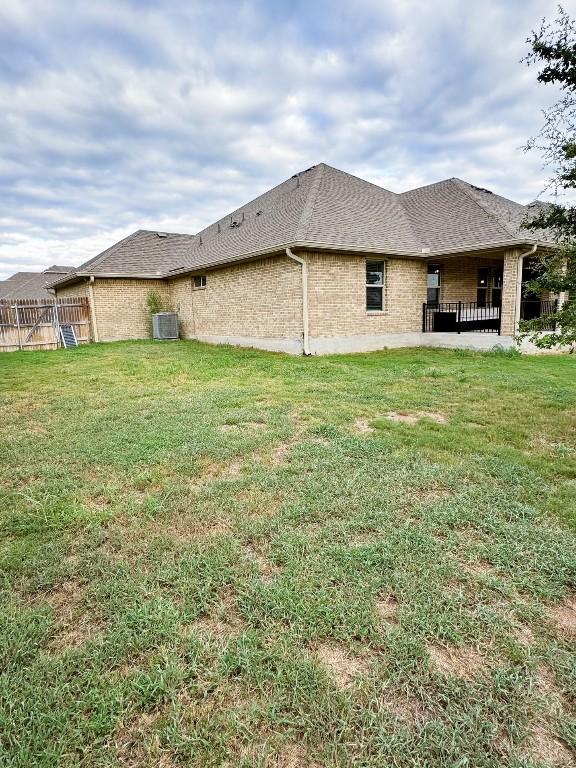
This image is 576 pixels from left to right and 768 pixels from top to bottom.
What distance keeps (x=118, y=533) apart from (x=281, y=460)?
1.67 meters

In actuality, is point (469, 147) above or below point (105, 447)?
above

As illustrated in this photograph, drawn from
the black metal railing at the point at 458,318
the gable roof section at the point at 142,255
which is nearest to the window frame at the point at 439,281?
the black metal railing at the point at 458,318

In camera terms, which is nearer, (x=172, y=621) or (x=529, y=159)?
(x=172, y=621)

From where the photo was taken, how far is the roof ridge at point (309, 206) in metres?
10.8

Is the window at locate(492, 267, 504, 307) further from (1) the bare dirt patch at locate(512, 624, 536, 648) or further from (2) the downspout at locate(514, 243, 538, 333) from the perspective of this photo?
(1) the bare dirt patch at locate(512, 624, 536, 648)

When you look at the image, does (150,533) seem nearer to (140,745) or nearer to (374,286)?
(140,745)

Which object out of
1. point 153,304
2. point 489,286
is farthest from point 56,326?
point 489,286

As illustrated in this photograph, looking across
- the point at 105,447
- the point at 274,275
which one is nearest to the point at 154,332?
the point at 274,275

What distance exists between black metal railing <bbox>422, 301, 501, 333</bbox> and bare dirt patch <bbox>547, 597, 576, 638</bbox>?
1215cm

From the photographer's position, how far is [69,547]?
2.60m

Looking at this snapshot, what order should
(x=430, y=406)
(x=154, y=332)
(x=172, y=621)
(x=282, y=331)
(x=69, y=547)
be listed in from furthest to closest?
(x=154, y=332) → (x=282, y=331) → (x=430, y=406) → (x=69, y=547) → (x=172, y=621)

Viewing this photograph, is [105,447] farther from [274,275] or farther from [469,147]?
[469,147]

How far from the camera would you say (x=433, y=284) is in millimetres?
14828

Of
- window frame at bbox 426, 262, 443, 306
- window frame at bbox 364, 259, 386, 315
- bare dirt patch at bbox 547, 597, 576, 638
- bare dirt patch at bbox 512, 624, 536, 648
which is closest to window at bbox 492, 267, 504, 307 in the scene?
window frame at bbox 426, 262, 443, 306
